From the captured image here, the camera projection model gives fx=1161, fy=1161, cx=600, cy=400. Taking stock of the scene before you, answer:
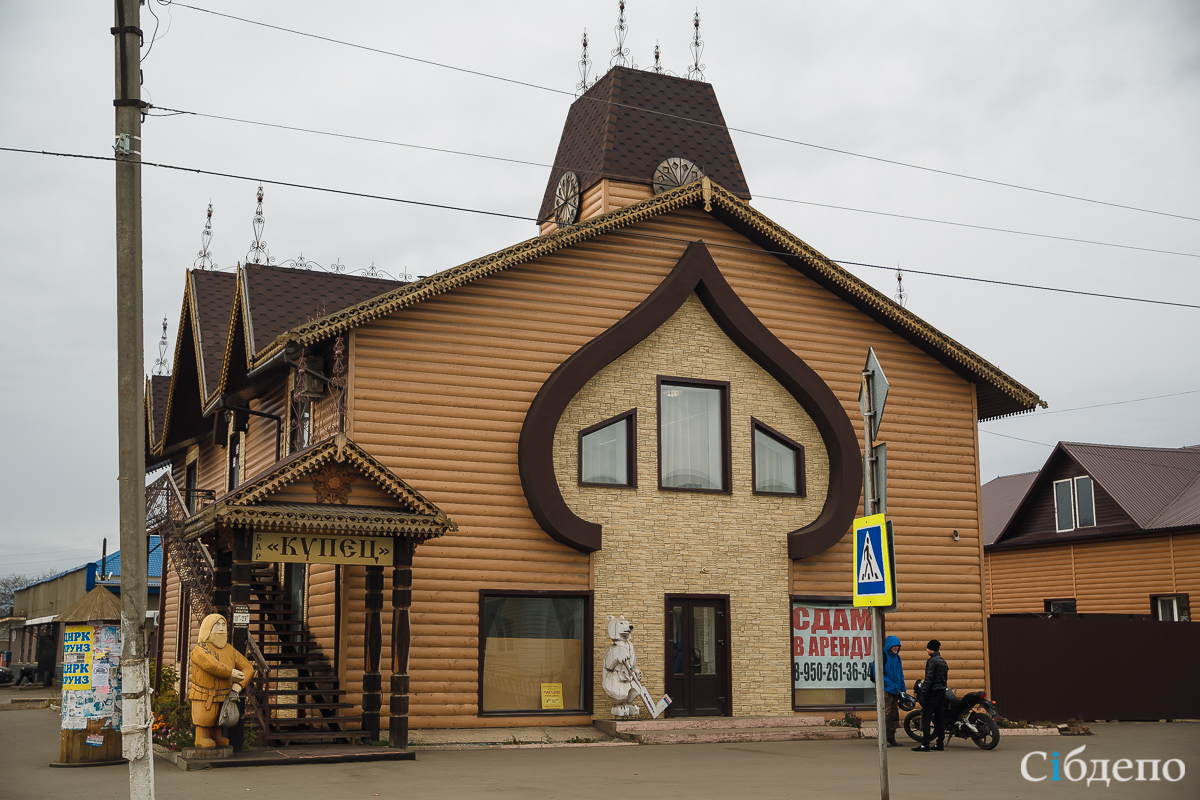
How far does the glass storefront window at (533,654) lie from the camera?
18.0 m

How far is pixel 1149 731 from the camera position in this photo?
21.4 m

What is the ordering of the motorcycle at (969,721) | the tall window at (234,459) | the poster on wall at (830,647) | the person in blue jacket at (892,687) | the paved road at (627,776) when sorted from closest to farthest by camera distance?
1. the paved road at (627,776)
2. the motorcycle at (969,721)
3. the person in blue jacket at (892,687)
4. the poster on wall at (830,647)
5. the tall window at (234,459)

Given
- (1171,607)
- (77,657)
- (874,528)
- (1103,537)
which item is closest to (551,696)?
(77,657)

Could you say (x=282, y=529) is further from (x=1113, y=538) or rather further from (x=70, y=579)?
(x=70, y=579)

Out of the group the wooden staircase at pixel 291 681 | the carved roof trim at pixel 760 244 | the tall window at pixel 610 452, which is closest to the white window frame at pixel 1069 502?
the carved roof trim at pixel 760 244

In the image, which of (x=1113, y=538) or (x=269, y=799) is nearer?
(x=269, y=799)

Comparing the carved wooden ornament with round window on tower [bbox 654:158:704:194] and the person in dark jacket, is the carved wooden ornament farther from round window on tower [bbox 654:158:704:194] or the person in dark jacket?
round window on tower [bbox 654:158:704:194]

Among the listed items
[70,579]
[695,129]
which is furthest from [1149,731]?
[70,579]

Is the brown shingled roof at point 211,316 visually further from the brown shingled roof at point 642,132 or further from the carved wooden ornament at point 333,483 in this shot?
the carved wooden ornament at point 333,483

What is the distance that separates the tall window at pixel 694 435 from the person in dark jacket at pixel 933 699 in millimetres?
4966

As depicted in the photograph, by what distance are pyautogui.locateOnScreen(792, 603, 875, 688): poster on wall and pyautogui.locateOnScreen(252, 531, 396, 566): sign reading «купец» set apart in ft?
26.6

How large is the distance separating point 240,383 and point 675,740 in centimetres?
996

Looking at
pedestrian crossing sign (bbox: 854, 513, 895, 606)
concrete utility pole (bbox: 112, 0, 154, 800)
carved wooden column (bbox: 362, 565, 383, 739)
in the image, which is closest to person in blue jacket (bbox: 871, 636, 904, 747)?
carved wooden column (bbox: 362, 565, 383, 739)

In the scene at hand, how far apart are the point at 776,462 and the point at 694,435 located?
5.54 feet
